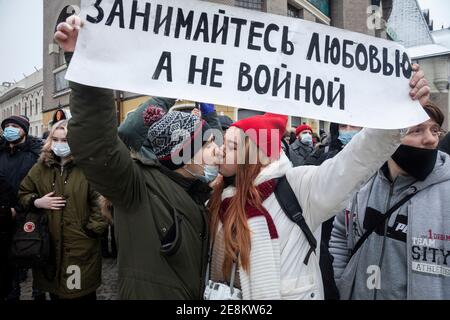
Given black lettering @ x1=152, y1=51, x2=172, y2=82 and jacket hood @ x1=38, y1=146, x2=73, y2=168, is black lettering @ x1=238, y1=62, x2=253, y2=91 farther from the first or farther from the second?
jacket hood @ x1=38, y1=146, x2=73, y2=168

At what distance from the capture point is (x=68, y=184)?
114 inches

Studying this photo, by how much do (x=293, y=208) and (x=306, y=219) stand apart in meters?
0.08

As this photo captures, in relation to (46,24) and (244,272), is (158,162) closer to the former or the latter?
(244,272)

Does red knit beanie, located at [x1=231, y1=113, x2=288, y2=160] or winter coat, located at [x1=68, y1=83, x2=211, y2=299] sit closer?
winter coat, located at [x1=68, y1=83, x2=211, y2=299]

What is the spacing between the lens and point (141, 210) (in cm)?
145

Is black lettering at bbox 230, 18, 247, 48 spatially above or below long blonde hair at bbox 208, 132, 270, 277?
above

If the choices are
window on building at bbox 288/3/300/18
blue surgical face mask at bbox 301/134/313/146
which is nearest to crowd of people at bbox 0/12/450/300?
blue surgical face mask at bbox 301/134/313/146

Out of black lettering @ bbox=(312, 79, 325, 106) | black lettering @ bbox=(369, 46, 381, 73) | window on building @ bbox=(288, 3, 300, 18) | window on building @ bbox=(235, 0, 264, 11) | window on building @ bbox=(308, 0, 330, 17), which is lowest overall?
black lettering @ bbox=(312, 79, 325, 106)

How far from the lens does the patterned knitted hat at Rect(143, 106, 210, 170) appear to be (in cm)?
165

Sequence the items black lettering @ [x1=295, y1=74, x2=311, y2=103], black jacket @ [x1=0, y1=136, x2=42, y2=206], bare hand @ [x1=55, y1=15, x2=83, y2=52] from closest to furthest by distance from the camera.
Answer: bare hand @ [x1=55, y1=15, x2=83, y2=52], black lettering @ [x1=295, y1=74, x2=311, y2=103], black jacket @ [x1=0, y1=136, x2=42, y2=206]

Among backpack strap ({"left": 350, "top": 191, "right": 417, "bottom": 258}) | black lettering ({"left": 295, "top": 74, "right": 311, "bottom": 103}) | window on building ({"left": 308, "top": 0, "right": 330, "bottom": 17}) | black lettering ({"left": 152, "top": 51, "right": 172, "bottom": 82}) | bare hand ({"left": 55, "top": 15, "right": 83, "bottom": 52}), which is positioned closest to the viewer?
bare hand ({"left": 55, "top": 15, "right": 83, "bottom": 52})

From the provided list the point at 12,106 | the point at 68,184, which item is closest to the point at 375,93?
the point at 68,184
